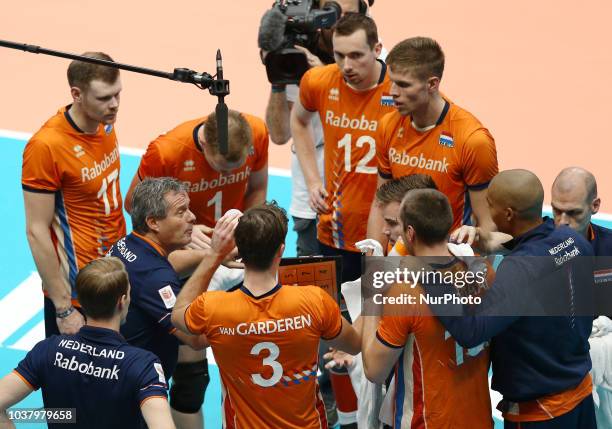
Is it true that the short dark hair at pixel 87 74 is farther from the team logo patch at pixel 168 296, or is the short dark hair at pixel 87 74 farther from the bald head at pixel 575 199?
the bald head at pixel 575 199

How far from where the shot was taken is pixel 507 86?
524 inches

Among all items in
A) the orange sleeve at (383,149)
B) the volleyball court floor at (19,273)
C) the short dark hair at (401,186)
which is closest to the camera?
the short dark hair at (401,186)

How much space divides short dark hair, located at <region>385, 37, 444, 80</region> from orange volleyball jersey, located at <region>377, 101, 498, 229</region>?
0.98ft

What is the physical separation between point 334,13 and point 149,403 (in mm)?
3934

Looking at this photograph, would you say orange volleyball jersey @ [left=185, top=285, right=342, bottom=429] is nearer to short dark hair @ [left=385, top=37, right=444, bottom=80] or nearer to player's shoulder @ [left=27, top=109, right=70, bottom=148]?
short dark hair @ [left=385, top=37, right=444, bottom=80]

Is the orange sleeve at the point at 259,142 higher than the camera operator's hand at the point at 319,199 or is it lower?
higher

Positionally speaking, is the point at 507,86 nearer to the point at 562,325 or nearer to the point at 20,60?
the point at 20,60

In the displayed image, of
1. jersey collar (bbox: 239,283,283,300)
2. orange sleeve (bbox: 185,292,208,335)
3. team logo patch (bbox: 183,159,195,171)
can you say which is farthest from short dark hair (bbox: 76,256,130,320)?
team logo patch (bbox: 183,159,195,171)

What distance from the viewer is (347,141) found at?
770 cm

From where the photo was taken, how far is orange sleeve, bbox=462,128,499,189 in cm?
668

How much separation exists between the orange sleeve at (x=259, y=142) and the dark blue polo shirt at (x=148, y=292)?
62.1 inches

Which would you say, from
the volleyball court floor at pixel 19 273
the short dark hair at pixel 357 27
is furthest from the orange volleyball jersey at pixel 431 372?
the short dark hair at pixel 357 27

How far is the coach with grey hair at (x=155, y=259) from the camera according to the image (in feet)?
20.0

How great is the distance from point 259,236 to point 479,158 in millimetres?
1938
